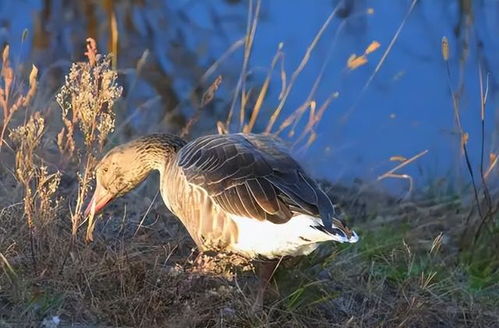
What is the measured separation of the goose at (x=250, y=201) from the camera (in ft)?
12.0

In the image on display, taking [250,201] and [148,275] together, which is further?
[148,275]

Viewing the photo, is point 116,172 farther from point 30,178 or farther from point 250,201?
point 250,201

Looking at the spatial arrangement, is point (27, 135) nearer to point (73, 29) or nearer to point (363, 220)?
point (363, 220)

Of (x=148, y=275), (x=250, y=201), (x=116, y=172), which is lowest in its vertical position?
(x=148, y=275)

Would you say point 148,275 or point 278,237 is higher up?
point 278,237

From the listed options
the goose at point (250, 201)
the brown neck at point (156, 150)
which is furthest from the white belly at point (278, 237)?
the brown neck at point (156, 150)

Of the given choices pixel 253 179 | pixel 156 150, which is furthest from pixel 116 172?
pixel 253 179

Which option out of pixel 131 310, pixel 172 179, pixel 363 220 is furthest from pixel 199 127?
pixel 131 310

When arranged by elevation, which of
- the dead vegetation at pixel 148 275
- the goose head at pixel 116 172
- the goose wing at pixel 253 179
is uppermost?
the goose wing at pixel 253 179

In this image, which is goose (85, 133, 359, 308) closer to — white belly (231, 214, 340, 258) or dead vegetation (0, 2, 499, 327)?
white belly (231, 214, 340, 258)

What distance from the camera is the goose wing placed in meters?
3.68

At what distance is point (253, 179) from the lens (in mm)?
3787

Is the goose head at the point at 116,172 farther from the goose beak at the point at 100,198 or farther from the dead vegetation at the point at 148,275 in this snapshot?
the dead vegetation at the point at 148,275

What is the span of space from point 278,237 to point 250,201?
6.6 inches
